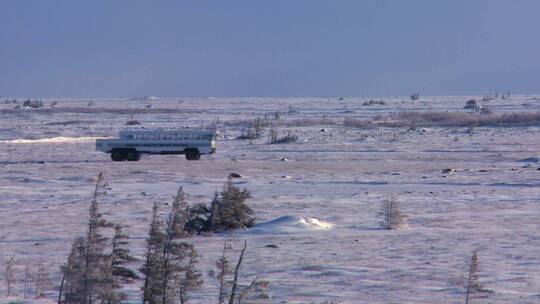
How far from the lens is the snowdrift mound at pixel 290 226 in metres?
19.5

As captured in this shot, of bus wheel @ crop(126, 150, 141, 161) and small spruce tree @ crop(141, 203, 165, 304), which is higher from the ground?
small spruce tree @ crop(141, 203, 165, 304)

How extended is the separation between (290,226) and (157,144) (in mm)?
22499

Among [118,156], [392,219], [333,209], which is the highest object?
[392,219]

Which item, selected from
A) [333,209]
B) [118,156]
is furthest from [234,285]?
[118,156]

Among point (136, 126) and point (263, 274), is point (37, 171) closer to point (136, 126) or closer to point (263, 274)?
point (263, 274)

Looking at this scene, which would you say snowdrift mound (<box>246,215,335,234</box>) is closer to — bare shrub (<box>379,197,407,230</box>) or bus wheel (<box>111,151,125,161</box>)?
bare shrub (<box>379,197,407,230</box>)

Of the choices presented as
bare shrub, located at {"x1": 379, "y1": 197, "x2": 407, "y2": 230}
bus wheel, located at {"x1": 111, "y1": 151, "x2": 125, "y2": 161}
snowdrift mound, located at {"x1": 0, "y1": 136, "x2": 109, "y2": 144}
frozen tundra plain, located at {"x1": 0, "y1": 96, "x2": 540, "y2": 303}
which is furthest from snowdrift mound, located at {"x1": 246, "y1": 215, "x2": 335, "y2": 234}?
snowdrift mound, located at {"x1": 0, "y1": 136, "x2": 109, "y2": 144}

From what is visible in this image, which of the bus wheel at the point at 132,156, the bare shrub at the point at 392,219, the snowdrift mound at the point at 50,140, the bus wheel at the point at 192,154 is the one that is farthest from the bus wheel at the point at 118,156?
the bare shrub at the point at 392,219

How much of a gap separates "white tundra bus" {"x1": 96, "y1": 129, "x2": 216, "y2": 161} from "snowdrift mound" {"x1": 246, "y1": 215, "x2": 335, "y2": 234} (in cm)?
2087

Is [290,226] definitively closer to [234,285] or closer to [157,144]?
[234,285]

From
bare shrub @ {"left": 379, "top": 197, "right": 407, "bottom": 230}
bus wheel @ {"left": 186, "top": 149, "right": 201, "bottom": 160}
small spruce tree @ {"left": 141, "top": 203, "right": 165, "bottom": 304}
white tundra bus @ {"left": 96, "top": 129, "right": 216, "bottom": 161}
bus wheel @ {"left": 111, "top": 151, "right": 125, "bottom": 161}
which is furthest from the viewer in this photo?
bus wheel @ {"left": 186, "top": 149, "right": 201, "bottom": 160}

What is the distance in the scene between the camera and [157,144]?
A: 41.8m

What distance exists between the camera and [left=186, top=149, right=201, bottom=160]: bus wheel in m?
41.3

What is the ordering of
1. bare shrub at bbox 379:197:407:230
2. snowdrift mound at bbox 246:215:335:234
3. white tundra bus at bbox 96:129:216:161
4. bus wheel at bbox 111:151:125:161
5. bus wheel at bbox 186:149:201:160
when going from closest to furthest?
1. snowdrift mound at bbox 246:215:335:234
2. bare shrub at bbox 379:197:407:230
3. bus wheel at bbox 111:151:125:161
4. white tundra bus at bbox 96:129:216:161
5. bus wheel at bbox 186:149:201:160
